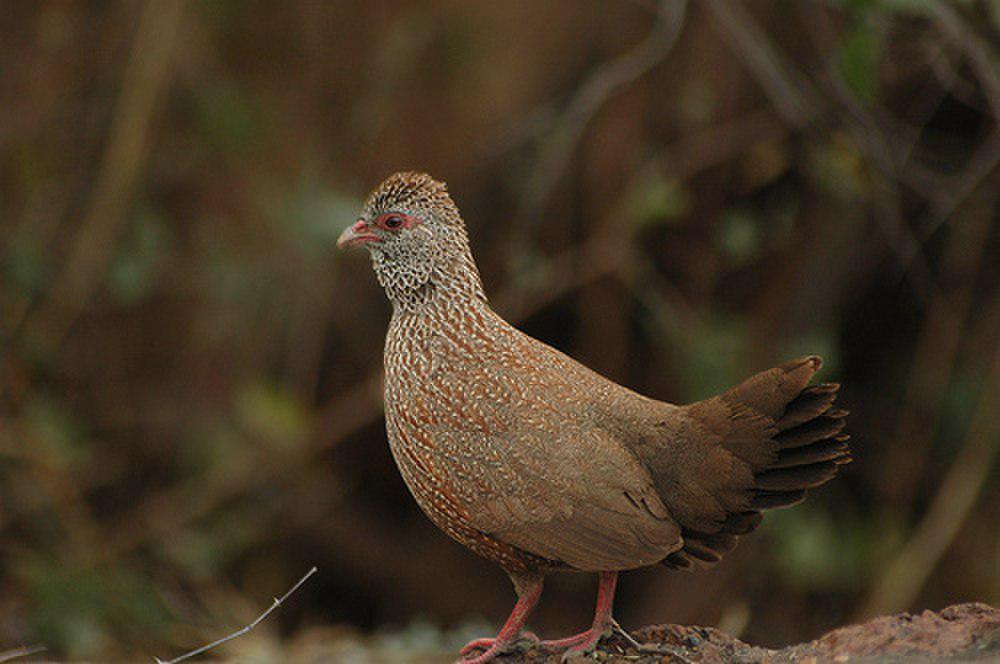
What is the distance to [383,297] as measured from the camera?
8648 mm

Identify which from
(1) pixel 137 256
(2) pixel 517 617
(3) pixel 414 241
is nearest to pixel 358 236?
(3) pixel 414 241

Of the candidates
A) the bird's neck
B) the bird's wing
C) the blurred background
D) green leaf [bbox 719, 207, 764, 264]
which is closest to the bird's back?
the bird's wing

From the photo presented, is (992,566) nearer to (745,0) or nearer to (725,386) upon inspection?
(725,386)

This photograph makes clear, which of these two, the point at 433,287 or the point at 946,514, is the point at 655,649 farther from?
the point at 946,514

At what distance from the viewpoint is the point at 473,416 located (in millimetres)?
3799

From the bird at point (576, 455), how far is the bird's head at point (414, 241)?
3.5 inches

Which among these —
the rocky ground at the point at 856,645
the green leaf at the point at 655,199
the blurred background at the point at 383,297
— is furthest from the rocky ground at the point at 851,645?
the green leaf at the point at 655,199

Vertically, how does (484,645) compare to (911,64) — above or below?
below

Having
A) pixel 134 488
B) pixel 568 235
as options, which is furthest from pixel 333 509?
pixel 568 235

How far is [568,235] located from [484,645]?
442 cm

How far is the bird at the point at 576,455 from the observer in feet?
11.7

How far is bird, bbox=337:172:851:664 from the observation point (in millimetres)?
3580

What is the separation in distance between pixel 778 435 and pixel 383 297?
5317 mm

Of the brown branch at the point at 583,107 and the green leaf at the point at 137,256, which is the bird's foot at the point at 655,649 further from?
the green leaf at the point at 137,256
